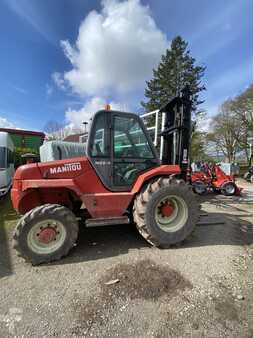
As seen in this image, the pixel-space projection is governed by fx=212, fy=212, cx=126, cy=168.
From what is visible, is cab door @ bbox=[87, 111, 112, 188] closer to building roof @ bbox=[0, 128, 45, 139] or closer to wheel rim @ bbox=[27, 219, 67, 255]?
wheel rim @ bbox=[27, 219, 67, 255]

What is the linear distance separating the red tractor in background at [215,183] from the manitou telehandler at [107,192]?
6.45 meters

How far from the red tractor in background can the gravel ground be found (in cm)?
593

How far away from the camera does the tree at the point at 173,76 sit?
76.7 ft

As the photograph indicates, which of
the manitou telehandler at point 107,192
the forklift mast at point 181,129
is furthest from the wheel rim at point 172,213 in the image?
the forklift mast at point 181,129

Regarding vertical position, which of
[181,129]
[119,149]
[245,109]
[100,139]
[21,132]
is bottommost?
[119,149]

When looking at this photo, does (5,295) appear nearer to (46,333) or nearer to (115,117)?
(46,333)

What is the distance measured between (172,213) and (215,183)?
23.9ft

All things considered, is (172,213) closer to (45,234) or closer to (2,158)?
(45,234)

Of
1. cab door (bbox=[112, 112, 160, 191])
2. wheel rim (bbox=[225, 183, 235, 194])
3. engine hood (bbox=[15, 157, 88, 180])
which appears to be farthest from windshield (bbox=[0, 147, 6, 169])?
wheel rim (bbox=[225, 183, 235, 194])

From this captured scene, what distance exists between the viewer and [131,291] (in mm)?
2695

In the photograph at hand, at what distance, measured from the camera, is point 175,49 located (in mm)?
24703

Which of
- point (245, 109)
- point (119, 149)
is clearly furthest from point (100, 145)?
point (245, 109)

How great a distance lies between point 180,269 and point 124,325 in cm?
131

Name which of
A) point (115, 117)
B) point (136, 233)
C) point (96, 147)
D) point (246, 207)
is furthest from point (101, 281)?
point (246, 207)
